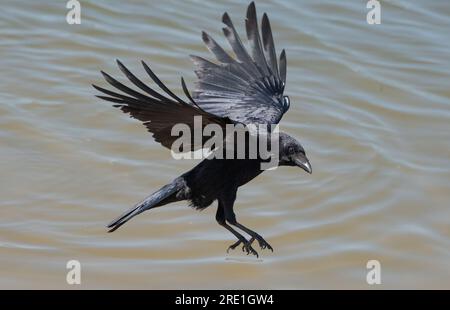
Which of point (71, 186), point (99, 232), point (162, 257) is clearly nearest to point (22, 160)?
point (71, 186)

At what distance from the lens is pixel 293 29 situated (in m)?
11.5

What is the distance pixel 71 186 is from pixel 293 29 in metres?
4.09

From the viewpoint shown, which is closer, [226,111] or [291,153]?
[291,153]

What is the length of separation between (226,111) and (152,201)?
2.53ft

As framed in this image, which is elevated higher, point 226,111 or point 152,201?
point 226,111

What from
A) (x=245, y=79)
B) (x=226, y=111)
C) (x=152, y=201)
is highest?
(x=245, y=79)

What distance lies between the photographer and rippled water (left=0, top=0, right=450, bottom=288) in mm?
7438

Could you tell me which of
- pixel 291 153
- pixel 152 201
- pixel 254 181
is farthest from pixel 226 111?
pixel 254 181

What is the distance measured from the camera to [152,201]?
6.22 metres

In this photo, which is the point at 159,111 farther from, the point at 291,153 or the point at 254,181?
the point at 254,181

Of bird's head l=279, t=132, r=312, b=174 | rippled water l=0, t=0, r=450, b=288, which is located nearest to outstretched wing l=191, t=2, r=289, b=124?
bird's head l=279, t=132, r=312, b=174

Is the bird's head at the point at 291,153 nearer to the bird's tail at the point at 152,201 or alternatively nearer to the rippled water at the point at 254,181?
the bird's tail at the point at 152,201
